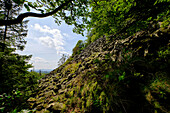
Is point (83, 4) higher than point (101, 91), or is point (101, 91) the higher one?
point (83, 4)

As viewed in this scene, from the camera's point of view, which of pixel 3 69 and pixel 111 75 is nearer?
pixel 111 75

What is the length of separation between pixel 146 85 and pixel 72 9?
16.6ft

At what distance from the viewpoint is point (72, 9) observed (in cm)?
440

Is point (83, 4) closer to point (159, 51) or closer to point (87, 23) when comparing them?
point (87, 23)

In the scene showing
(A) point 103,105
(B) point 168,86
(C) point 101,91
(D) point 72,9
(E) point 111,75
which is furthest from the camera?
(D) point 72,9

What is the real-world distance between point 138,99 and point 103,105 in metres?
0.91

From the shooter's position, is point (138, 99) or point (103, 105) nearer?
point (138, 99)

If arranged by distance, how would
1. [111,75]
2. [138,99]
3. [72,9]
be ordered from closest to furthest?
[138,99] < [111,75] < [72,9]

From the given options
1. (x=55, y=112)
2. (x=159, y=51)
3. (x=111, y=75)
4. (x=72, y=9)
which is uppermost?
(x=72, y=9)

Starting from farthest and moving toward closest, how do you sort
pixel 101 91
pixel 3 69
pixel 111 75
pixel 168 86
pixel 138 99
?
1. pixel 3 69
2. pixel 111 75
3. pixel 101 91
4. pixel 138 99
5. pixel 168 86

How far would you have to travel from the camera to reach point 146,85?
1832 millimetres

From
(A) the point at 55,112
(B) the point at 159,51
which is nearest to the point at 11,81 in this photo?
(A) the point at 55,112

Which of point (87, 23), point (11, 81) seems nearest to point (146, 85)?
point (87, 23)

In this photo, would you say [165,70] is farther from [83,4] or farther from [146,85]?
[83,4]
